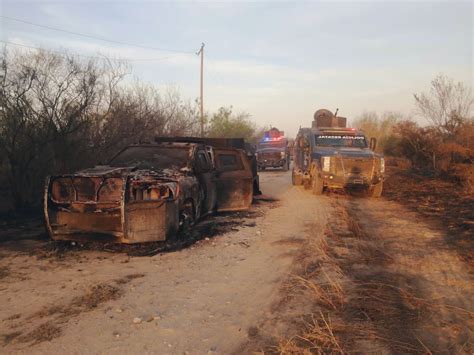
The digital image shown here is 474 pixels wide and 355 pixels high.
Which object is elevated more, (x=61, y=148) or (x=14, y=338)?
(x=61, y=148)

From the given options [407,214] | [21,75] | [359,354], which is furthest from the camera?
[407,214]

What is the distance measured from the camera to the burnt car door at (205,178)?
308 inches

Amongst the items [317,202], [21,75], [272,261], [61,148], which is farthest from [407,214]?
[21,75]

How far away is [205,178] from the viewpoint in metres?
8.01

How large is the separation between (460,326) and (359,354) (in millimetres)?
1135

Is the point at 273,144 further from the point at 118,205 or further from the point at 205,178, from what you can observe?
the point at 118,205

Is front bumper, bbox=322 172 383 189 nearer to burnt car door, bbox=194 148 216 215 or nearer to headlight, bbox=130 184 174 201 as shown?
burnt car door, bbox=194 148 216 215

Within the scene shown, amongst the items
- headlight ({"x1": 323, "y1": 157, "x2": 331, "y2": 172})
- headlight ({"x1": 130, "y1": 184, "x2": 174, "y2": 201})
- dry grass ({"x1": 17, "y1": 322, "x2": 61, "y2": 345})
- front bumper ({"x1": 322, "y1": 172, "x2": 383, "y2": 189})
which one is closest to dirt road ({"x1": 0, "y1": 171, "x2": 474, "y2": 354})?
dry grass ({"x1": 17, "y1": 322, "x2": 61, "y2": 345})

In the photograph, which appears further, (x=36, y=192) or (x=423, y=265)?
(x=36, y=192)

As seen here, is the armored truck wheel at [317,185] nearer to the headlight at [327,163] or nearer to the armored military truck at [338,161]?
the armored military truck at [338,161]

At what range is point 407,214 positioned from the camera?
10.1 metres

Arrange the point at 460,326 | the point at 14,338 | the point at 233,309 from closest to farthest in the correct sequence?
the point at 14,338 → the point at 460,326 → the point at 233,309

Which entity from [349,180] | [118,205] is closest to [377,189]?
[349,180]

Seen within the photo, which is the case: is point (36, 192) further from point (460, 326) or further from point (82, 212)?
point (460, 326)
